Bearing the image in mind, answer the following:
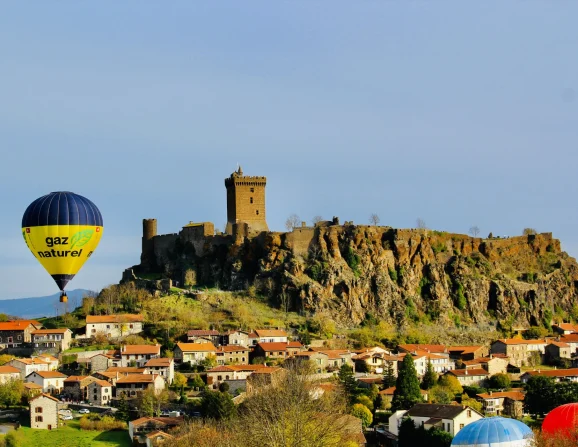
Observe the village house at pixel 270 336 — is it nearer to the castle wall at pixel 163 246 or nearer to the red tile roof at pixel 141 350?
the red tile roof at pixel 141 350

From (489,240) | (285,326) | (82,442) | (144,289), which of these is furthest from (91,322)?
(489,240)

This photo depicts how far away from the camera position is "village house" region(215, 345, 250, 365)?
6106cm

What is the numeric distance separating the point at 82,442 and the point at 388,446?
1299 centimetres

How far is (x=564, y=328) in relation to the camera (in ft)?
246

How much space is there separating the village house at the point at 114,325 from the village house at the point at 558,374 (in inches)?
848

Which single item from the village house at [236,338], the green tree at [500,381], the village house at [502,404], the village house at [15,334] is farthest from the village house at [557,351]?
the village house at [15,334]

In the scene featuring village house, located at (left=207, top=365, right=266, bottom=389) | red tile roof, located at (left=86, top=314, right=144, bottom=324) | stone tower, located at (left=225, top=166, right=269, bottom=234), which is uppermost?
stone tower, located at (left=225, top=166, right=269, bottom=234)

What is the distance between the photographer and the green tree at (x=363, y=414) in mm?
50438

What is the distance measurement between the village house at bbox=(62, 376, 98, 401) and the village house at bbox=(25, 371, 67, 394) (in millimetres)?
445

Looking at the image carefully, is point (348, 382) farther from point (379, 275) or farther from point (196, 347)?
point (379, 275)

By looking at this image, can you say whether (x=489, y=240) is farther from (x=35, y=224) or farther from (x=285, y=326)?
(x=35, y=224)

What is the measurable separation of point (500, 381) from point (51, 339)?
24.5 metres

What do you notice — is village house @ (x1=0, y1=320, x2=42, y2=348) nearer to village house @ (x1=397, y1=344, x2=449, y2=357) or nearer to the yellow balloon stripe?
village house @ (x1=397, y1=344, x2=449, y2=357)

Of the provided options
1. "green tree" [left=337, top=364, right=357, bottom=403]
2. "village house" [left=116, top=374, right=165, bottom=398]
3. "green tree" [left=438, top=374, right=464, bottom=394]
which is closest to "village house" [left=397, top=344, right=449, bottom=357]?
"green tree" [left=438, top=374, right=464, bottom=394]
